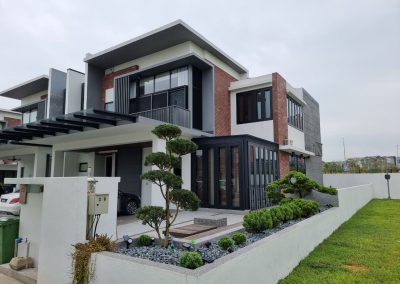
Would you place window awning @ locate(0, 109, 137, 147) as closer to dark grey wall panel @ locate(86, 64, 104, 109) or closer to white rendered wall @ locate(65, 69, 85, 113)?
white rendered wall @ locate(65, 69, 85, 113)

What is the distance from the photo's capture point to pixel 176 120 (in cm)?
1205

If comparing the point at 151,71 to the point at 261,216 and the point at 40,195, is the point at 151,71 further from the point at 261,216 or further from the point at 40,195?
the point at 261,216

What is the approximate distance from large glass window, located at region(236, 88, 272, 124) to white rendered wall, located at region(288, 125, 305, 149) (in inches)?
91.1

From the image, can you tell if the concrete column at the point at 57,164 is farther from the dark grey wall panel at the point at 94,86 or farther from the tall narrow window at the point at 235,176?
the tall narrow window at the point at 235,176

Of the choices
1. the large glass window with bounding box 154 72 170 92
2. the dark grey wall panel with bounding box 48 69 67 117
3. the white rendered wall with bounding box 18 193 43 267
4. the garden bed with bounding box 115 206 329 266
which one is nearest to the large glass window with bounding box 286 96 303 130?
the large glass window with bounding box 154 72 170 92

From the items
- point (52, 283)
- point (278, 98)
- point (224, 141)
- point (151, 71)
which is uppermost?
point (151, 71)

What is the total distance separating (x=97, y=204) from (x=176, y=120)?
7677 mm

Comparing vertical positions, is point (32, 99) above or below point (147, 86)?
above

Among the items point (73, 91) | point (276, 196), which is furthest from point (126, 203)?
point (73, 91)

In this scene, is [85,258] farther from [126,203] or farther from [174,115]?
[174,115]

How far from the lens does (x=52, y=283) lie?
4.86 meters

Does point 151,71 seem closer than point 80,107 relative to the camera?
Yes

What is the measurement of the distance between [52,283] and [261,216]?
4.21 m

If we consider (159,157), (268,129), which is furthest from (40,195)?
(268,129)
